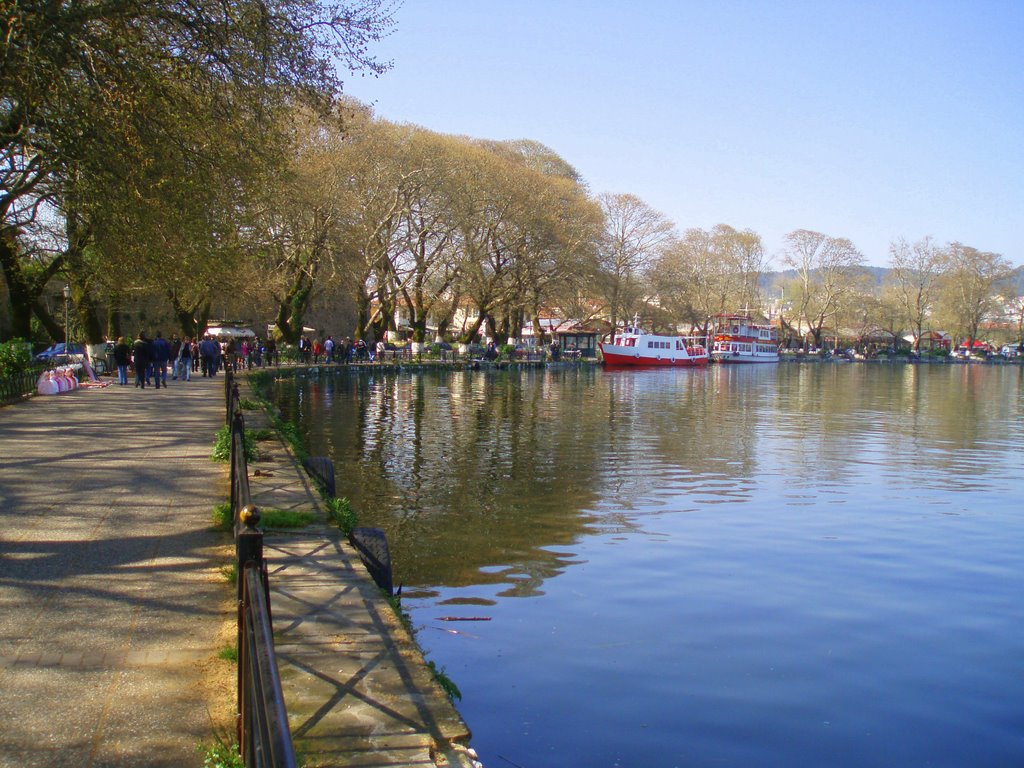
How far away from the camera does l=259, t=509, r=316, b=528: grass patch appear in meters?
8.84

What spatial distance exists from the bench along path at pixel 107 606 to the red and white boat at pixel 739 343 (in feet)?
267

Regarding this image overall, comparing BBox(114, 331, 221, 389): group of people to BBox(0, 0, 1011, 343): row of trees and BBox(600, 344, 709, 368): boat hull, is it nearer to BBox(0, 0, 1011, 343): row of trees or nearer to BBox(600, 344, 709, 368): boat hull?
BBox(0, 0, 1011, 343): row of trees

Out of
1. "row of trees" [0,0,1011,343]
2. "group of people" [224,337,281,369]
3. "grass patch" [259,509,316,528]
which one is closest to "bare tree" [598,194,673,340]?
"row of trees" [0,0,1011,343]

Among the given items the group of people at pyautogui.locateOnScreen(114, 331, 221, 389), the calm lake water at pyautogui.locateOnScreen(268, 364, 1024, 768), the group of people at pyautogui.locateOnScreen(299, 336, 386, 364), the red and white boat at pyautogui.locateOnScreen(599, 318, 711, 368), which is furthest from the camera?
the red and white boat at pyautogui.locateOnScreen(599, 318, 711, 368)

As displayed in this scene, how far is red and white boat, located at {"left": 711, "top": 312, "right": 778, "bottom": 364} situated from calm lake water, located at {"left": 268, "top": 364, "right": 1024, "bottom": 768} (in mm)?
68882

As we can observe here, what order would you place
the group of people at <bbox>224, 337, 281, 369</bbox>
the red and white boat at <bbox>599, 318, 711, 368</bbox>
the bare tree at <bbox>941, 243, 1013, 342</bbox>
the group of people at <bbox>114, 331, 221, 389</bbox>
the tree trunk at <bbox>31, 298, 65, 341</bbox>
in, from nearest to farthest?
1. the group of people at <bbox>114, 331, 221, 389</bbox>
2. the tree trunk at <bbox>31, 298, 65, 341</bbox>
3. the group of people at <bbox>224, 337, 281, 369</bbox>
4. the red and white boat at <bbox>599, 318, 711, 368</bbox>
5. the bare tree at <bbox>941, 243, 1013, 342</bbox>

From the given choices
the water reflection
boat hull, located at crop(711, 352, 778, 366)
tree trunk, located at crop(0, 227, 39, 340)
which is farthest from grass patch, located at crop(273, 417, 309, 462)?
boat hull, located at crop(711, 352, 778, 366)

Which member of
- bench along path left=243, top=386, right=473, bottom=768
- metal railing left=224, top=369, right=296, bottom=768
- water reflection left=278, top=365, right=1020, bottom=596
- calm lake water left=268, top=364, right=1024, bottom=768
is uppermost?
metal railing left=224, top=369, right=296, bottom=768

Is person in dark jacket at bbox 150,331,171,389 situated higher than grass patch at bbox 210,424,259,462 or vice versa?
person in dark jacket at bbox 150,331,171,389

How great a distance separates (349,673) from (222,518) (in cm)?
380

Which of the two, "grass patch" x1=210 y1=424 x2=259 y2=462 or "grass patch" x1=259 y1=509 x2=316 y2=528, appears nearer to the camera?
"grass patch" x1=259 y1=509 x2=316 y2=528

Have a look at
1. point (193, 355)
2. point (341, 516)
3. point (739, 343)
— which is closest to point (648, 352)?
point (739, 343)

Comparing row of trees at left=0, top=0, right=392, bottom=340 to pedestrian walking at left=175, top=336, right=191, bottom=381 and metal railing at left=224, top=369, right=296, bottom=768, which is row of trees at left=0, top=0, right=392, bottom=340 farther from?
pedestrian walking at left=175, top=336, right=191, bottom=381

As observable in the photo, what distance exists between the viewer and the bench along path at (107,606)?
4.18m
